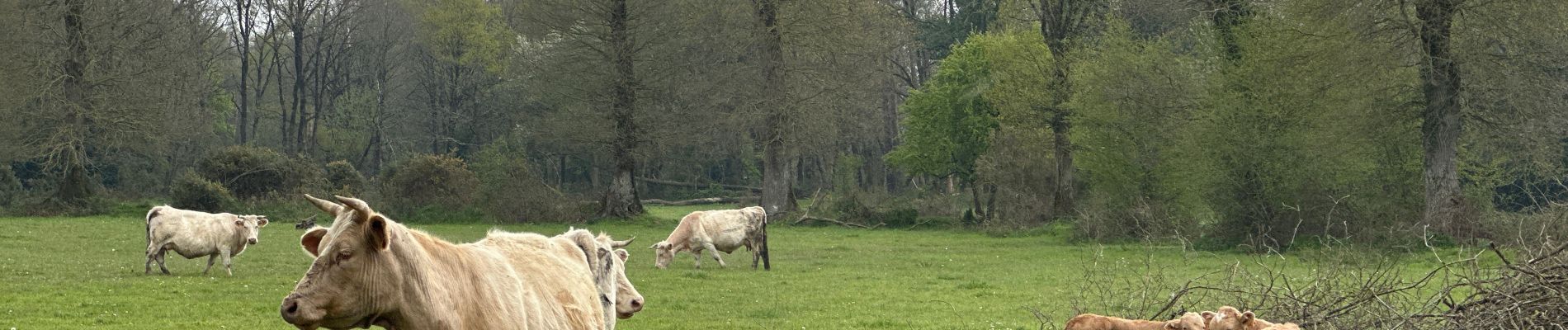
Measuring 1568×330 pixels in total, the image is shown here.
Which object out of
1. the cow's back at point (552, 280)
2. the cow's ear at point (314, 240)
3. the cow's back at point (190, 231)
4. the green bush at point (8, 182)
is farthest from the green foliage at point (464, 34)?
the cow's ear at point (314, 240)

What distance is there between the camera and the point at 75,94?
39.9 m

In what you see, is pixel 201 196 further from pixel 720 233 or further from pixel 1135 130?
pixel 1135 130

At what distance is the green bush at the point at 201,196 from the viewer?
4075cm

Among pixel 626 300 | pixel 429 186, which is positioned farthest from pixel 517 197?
pixel 626 300

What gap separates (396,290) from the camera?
5340 mm

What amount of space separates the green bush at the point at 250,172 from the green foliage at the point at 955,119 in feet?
67.0

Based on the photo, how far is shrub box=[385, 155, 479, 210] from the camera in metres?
42.3

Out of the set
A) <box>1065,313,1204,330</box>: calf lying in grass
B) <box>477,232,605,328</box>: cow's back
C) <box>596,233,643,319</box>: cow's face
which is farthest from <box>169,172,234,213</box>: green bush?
<box>477,232,605,328</box>: cow's back

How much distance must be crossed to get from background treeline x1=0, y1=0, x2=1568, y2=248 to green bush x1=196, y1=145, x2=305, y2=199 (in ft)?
0.33

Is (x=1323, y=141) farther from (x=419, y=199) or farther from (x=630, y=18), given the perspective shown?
(x=419, y=199)

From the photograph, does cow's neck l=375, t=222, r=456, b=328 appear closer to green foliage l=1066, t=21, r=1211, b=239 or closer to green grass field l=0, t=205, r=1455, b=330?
green grass field l=0, t=205, r=1455, b=330

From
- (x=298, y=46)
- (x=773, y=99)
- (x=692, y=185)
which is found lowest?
(x=692, y=185)

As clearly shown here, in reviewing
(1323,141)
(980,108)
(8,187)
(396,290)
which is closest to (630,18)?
(980,108)

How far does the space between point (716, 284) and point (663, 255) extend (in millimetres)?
3891
